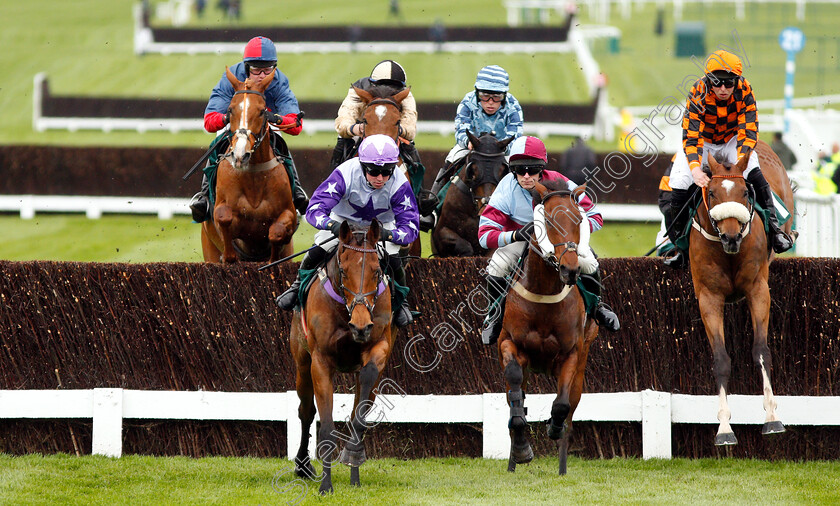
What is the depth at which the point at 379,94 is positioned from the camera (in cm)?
861

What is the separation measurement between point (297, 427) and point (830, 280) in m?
3.66

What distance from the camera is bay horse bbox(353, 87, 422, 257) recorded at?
821 centimetres

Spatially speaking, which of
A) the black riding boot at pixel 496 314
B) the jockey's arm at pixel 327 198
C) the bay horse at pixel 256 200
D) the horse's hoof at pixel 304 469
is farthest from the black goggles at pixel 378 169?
the horse's hoof at pixel 304 469

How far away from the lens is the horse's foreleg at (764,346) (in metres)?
6.98

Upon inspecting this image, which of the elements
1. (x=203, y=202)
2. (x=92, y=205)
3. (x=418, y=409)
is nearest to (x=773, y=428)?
(x=418, y=409)

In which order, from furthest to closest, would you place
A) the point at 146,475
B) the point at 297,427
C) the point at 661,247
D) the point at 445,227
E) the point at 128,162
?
the point at 128,162, the point at 445,227, the point at 661,247, the point at 297,427, the point at 146,475

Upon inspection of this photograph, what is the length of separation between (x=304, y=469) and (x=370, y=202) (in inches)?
66.4

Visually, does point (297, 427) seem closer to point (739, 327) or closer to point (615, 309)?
point (615, 309)

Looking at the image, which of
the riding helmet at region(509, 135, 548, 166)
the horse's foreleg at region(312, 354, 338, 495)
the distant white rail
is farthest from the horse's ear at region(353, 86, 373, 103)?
the distant white rail

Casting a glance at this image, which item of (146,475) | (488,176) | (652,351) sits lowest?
(146,475)

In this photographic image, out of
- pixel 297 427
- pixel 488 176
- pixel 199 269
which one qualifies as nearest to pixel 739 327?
pixel 488 176

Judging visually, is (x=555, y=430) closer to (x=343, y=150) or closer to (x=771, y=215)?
(x=771, y=215)

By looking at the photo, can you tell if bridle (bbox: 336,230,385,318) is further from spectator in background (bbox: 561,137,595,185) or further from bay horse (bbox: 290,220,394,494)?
spectator in background (bbox: 561,137,595,185)

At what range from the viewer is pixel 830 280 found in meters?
7.70
